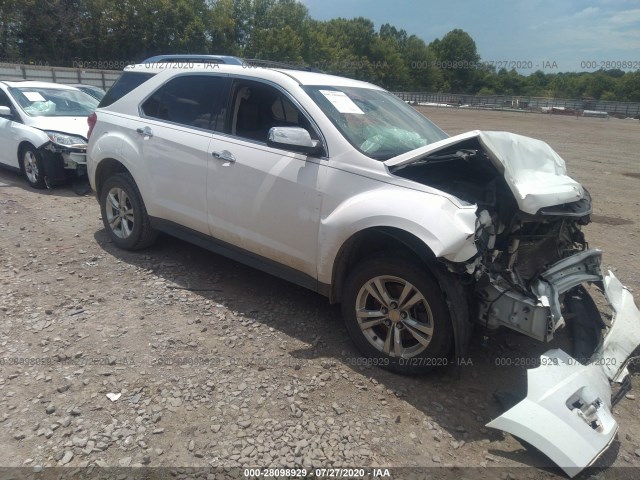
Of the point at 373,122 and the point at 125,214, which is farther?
the point at 125,214

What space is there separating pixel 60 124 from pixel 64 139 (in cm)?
53

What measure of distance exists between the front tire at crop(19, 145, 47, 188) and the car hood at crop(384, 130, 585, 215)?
21.3 feet

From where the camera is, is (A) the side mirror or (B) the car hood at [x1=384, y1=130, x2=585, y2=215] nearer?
(B) the car hood at [x1=384, y1=130, x2=585, y2=215]

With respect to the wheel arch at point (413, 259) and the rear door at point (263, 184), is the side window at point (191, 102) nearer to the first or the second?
the rear door at point (263, 184)

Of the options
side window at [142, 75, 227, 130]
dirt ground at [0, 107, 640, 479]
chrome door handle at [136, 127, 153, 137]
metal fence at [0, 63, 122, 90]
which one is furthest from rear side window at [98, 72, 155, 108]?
metal fence at [0, 63, 122, 90]

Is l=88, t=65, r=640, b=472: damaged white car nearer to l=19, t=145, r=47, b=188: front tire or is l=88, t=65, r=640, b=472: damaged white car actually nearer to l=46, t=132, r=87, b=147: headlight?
l=46, t=132, r=87, b=147: headlight

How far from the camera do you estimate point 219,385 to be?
3.12 metres

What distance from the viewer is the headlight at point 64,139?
7602mm

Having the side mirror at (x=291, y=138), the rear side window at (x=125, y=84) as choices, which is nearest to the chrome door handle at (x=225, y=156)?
the side mirror at (x=291, y=138)

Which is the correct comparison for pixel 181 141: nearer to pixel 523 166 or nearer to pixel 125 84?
pixel 125 84

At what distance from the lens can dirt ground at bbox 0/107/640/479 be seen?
2.59 m

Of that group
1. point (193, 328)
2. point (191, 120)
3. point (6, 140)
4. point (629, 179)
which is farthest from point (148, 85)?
point (629, 179)

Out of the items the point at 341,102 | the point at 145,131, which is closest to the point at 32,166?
the point at 145,131

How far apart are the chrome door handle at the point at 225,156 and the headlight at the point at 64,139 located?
186 inches
